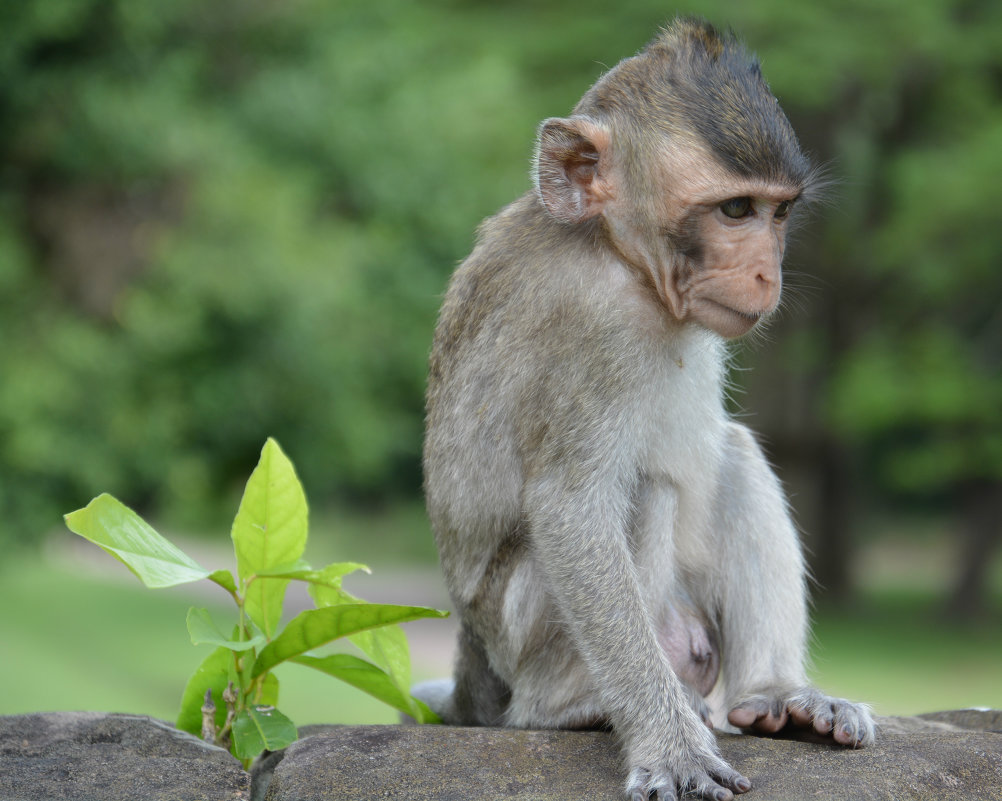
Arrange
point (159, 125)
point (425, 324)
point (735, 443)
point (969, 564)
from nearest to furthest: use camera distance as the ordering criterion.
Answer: point (735, 443) → point (159, 125) → point (425, 324) → point (969, 564)

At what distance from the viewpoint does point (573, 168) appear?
4562 mm

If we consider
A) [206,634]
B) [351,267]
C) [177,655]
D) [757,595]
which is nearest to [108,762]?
[206,634]

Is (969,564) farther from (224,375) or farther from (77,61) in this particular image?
(77,61)

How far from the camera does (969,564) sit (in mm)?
20609

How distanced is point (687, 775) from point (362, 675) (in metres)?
1.52

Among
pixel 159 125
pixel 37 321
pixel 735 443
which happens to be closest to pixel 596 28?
pixel 159 125

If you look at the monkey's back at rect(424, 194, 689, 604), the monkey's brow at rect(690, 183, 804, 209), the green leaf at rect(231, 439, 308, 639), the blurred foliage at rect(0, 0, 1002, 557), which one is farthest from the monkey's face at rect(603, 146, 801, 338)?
the blurred foliage at rect(0, 0, 1002, 557)

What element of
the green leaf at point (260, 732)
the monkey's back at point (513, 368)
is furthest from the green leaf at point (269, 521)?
the monkey's back at point (513, 368)

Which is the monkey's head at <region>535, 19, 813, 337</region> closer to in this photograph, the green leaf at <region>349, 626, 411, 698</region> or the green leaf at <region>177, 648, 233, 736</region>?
the green leaf at <region>349, 626, 411, 698</region>

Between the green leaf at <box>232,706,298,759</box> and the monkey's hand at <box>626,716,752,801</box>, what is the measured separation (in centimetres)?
132

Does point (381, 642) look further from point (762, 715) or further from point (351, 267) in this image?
point (351, 267)

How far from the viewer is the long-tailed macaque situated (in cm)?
427

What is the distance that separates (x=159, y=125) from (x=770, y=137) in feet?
31.6

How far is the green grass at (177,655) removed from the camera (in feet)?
44.8
